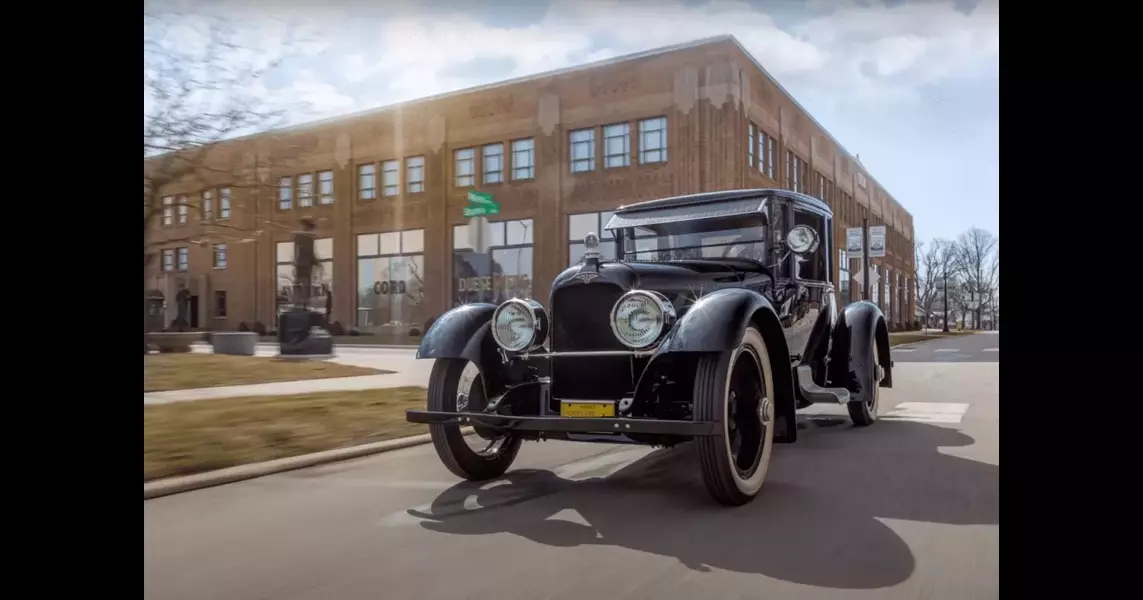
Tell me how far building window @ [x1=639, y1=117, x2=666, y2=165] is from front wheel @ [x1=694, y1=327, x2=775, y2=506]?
3764mm

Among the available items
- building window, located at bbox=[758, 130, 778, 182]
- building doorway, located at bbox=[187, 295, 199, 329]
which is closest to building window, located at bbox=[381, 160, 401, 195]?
building doorway, located at bbox=[187, 295, 199, 329]

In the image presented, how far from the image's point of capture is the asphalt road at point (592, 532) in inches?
107

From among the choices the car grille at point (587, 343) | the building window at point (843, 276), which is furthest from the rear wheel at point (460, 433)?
the building window at point (843, 276)

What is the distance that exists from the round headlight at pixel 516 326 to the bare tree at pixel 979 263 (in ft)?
7.35

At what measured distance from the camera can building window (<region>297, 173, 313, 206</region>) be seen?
16.7 ft

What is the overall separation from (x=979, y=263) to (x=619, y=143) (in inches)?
282

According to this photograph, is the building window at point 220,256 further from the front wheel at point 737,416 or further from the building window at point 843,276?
the building window at point 843,276

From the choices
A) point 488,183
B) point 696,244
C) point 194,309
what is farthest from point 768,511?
point 488,183

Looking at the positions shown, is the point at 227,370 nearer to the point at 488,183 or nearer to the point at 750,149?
the point at 488,183

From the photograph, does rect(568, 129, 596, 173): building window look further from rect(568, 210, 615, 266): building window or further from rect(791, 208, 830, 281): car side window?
rect(791, 208, 830, 281): car side window
